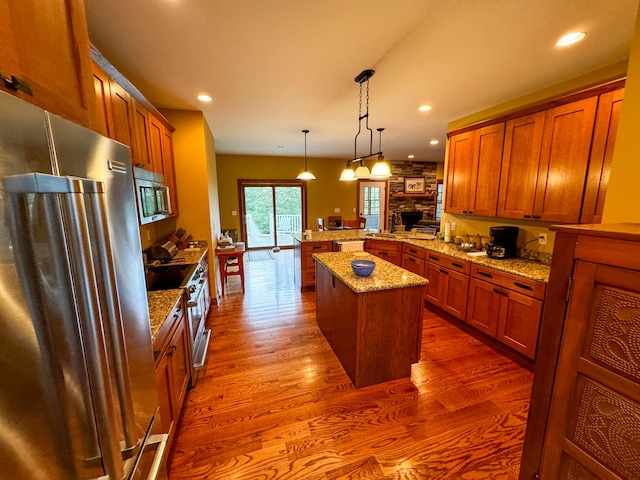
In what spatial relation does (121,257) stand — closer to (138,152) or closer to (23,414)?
(23,414)

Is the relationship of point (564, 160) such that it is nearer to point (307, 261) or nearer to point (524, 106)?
point (524, 106)

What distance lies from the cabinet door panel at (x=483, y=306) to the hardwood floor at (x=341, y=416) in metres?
0.20

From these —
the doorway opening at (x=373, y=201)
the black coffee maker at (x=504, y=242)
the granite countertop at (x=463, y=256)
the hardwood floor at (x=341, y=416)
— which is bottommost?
the hardwood floor at (x=341, y=416)

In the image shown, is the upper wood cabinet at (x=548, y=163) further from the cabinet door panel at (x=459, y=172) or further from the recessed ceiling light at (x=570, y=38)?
the recessed ceiling light at (x=570, y=38)

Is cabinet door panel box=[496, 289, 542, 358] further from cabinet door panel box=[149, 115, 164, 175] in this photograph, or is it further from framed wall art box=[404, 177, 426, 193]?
framed wall art box=[404, 177, 426, 193]

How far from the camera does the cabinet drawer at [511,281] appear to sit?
88.2 inches

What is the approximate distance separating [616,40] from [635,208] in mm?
A: 1613

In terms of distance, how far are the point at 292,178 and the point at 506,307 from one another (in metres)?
6.02

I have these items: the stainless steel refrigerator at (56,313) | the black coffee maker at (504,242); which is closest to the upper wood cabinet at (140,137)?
the stainless steel refrigerator at (56,313)

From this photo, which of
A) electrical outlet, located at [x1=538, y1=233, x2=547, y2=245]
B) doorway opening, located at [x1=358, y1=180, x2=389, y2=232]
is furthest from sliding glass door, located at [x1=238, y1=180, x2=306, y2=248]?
electrical outlet, located at [x1=538, y1=233, x2=547, y2=245]

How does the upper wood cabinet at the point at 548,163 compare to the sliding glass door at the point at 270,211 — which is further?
the sliding glass door at the point at 270,211

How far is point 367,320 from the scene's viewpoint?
206cm

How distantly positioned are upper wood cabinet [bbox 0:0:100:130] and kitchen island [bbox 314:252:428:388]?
180 cm

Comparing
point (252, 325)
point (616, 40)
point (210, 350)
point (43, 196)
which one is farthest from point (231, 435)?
point (616, 40)
